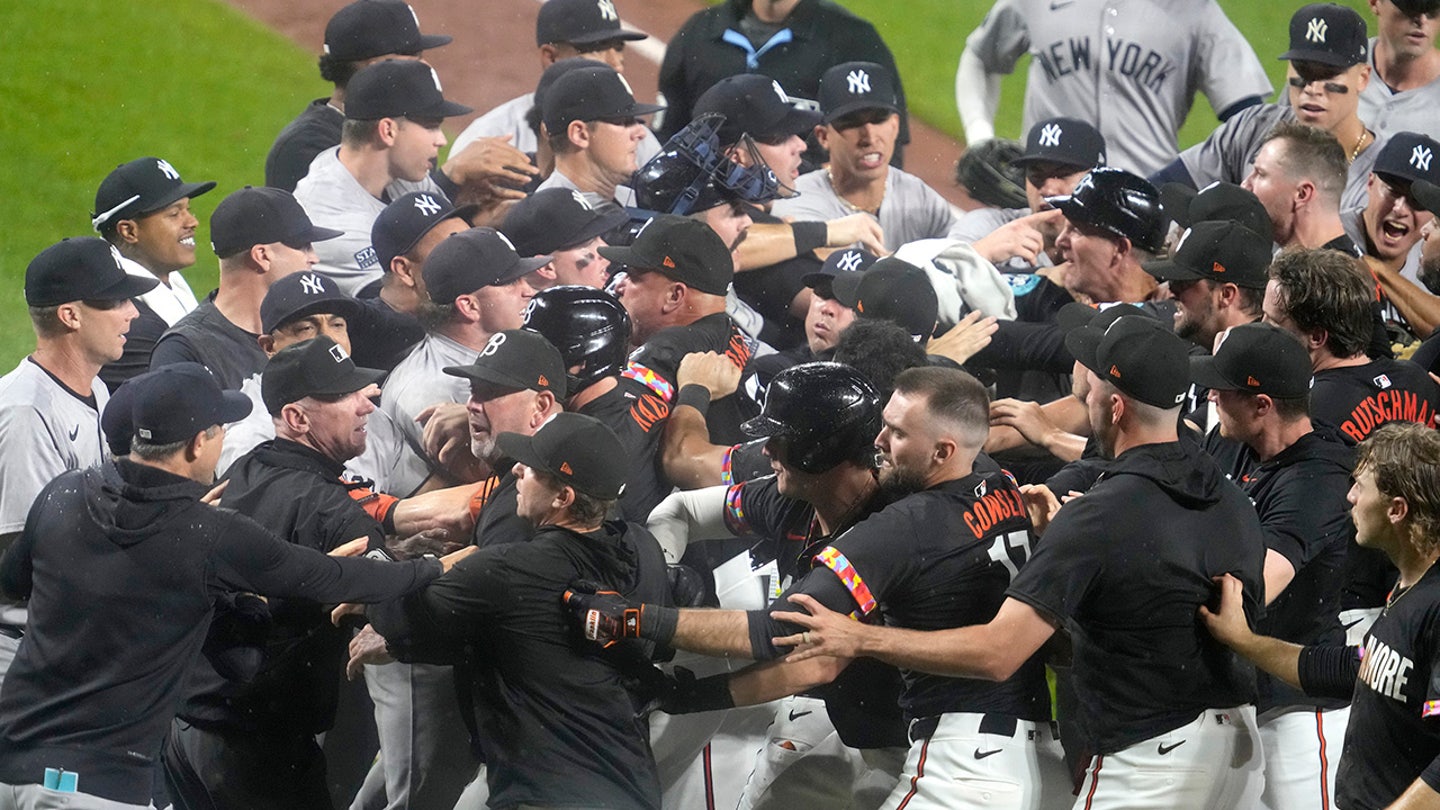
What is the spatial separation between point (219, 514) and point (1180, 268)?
3.10m


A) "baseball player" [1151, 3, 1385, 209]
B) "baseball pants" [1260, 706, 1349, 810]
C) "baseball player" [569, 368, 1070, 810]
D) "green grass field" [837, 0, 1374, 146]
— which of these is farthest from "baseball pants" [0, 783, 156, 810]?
"green grass field" [837, 0, 1374, 146]

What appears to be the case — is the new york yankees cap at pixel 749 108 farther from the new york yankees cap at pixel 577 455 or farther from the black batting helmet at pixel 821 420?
the new york yankees cap at pixel 577 455

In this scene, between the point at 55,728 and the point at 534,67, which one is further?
the point at 534,67

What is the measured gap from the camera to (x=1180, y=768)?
14.4 feet

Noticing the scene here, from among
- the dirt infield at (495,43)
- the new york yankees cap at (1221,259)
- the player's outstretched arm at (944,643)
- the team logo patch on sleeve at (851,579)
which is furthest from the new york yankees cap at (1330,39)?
the dirt infield at (495,43)

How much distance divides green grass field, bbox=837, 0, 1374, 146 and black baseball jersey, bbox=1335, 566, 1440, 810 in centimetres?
895

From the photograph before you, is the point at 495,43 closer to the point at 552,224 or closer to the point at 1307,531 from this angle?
the point at 552,224

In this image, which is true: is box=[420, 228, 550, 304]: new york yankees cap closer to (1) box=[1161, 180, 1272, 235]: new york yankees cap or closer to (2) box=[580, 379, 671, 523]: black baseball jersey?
(2) box=[580, 379, 671, 523]: black baseball jersey

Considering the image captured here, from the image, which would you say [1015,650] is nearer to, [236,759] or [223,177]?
[236,759]

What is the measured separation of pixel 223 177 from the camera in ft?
38.2

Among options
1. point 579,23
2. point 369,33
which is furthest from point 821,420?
point 579,23

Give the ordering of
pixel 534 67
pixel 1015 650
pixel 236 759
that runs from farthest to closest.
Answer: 1. pixel 534 67
2. pixel 236 759
3. pixel 1015 650

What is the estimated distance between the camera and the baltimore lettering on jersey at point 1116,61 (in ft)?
25.9

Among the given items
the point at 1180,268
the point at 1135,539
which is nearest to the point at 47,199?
the point at 1180,268
